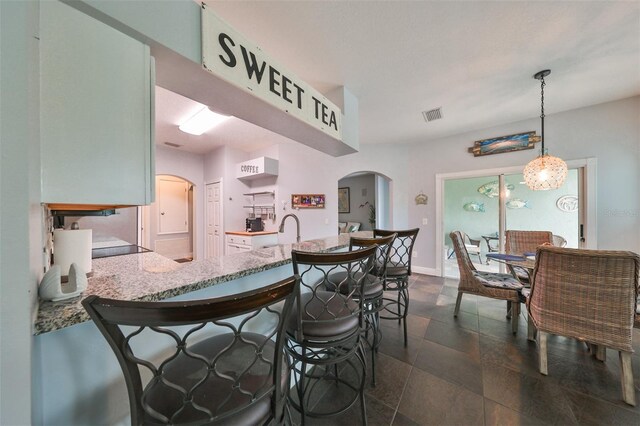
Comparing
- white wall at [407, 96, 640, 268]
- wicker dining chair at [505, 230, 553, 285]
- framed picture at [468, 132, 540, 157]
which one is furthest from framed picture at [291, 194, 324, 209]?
white wall at [407, 96, 640, 268]

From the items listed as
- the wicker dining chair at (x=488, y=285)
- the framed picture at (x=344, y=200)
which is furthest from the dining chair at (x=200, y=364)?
the framed picture at (x=344, y=200)

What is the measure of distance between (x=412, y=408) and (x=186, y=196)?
23.2ft

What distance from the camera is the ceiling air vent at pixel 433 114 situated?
3086 millimetres

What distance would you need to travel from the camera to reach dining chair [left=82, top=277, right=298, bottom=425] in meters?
0.49

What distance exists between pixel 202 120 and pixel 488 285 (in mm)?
4189

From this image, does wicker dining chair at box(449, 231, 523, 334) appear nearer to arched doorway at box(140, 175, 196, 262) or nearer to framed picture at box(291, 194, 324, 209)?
framed picture at box(291, 194, 324, 209)

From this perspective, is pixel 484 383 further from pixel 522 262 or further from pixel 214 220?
pixel 214 220

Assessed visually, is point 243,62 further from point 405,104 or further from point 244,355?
point 405,104

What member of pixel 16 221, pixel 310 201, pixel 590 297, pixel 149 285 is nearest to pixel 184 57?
pixel 16 221

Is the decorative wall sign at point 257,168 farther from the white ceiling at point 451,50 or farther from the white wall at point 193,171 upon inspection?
the white ceiling at point 451,50

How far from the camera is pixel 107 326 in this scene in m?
0.51

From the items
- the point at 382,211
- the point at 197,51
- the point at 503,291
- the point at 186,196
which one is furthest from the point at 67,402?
the point at 186,196

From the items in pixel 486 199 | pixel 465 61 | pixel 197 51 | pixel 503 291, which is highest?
pixel 465 61

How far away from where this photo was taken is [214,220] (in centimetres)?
511
